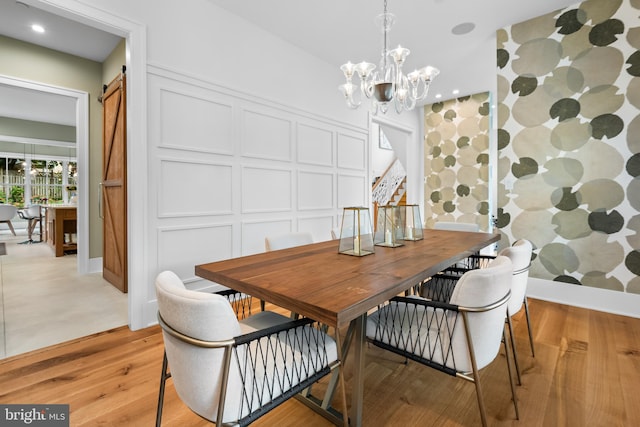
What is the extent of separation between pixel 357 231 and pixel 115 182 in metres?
3.05

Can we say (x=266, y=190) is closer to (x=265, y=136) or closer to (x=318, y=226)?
(x=265, y=136)

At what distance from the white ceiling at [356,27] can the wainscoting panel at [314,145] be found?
38.0 inches

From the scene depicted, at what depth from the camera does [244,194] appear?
3.08 m

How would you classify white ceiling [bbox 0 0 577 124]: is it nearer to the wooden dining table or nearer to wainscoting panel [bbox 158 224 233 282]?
wainscoting panel [bbox 158 224 233 282]

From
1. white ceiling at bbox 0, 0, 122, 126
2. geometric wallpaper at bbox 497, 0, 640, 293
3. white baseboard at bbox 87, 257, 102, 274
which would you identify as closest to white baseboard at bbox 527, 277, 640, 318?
geometric wallpaper at bbox 497, 0, 640, 293

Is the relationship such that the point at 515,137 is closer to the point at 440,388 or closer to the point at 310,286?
the point at 440,388

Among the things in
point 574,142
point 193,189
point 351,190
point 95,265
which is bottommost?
point 95,265

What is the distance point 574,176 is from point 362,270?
2.86 metres

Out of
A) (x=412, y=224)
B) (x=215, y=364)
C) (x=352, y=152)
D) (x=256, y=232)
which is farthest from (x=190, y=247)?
(x=352, y=152)

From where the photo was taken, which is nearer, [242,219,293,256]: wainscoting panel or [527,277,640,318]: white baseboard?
[527,277,640,318]: white baseboard

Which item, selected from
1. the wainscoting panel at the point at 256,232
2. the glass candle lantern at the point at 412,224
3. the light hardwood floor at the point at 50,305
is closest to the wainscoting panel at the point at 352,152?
the wainscoting panel at the point at 256,232

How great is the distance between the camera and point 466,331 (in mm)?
1097

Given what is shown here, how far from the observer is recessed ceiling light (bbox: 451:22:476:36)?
3158 millimetres

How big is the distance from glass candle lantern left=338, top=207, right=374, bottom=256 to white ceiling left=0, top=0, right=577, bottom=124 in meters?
2.29
